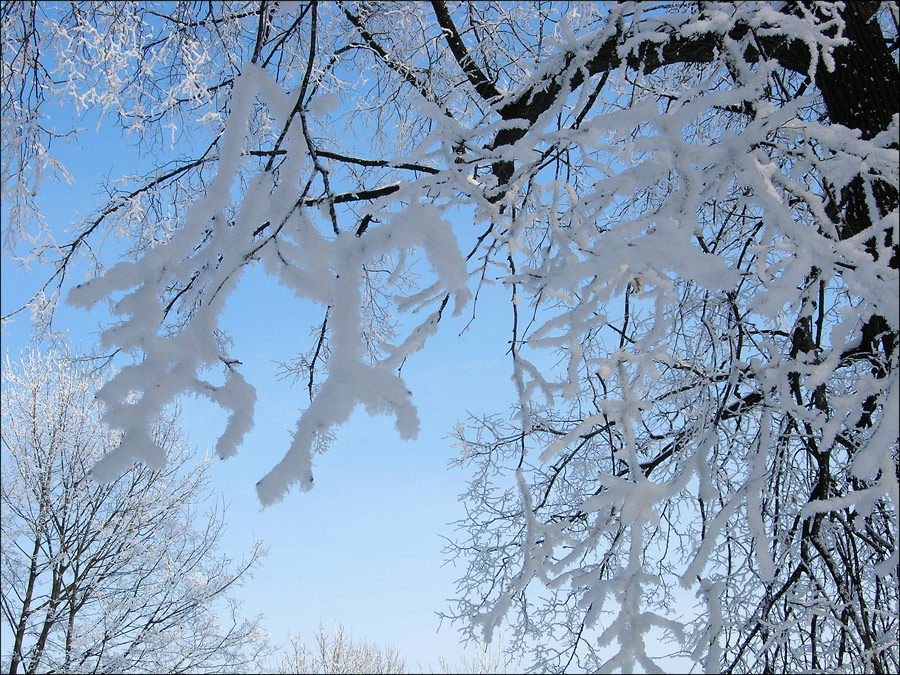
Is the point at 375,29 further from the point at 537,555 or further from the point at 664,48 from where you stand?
the point at 537,555

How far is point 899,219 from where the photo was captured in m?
1.52

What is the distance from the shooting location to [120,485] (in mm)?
8219

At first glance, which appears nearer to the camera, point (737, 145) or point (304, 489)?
point (304, 489)

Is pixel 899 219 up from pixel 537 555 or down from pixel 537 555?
up

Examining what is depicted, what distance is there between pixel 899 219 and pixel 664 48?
1548 millimetres

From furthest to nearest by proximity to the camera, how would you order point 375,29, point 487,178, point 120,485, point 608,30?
point 120,485 → point 375,29 → point 487,178 → point 608,30

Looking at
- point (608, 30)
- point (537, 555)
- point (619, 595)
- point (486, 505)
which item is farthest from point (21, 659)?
point (608, 30)

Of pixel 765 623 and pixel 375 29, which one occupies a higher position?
pixel 375 29

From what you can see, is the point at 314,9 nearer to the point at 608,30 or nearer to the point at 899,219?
the point at 608,30

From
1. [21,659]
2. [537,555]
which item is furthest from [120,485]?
[537,555]

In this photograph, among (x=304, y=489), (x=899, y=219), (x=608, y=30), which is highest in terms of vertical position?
(x=608, y=30)

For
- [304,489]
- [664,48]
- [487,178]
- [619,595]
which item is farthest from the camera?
[664,48]

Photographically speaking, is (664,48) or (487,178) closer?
(487,178)

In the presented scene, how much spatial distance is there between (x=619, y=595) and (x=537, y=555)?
23.7 inches
